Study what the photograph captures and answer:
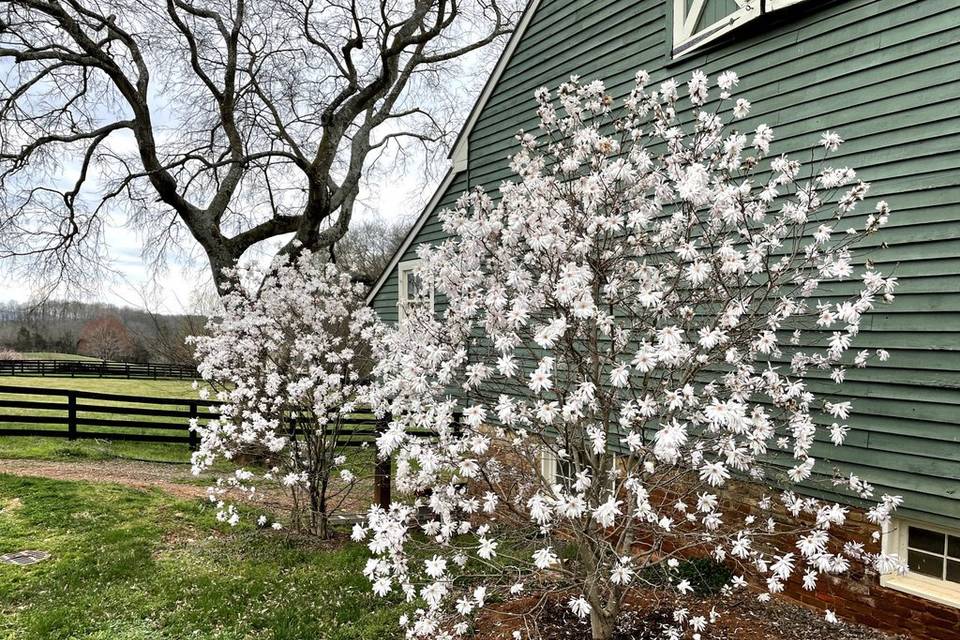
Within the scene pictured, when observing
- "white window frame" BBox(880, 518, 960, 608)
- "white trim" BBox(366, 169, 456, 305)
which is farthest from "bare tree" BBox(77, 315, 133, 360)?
"white window frame" BBox(880, 518, 960, 608)

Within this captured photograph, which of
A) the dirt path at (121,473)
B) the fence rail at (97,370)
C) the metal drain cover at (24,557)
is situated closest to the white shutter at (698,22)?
the metal drain cover at (24,557)

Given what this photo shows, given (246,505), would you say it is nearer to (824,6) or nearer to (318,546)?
(318,546)

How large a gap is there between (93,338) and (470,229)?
156 feet

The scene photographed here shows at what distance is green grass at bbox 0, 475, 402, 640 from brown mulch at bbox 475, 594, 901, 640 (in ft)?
3.47

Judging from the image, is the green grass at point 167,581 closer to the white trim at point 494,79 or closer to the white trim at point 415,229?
the white trim at point 415,229

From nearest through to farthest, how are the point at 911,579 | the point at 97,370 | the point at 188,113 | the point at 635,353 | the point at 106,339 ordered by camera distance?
the point at 635,353
the point at 911,579
the point at 188,113
the point at 97,370
the point at 106,339

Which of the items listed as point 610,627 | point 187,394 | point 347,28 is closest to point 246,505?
point 610,627

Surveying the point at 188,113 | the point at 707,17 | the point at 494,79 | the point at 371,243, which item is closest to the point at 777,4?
the point at 707,17

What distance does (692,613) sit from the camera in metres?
4.85

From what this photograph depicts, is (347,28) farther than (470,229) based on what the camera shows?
Yes

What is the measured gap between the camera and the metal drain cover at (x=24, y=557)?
216 inches

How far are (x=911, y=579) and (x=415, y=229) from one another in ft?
30.1

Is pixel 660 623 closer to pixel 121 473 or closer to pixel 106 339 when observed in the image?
pixel 121 473

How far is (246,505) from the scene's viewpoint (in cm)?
783
